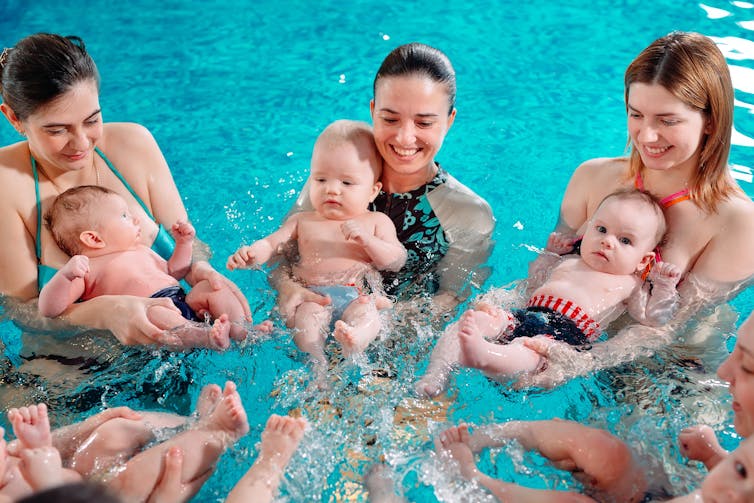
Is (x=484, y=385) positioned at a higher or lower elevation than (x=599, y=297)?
lower

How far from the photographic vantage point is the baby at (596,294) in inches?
126

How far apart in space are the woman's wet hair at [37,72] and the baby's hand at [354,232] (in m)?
1.27

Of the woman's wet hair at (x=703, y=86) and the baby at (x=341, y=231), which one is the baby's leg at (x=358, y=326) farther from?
the woman's wet hair at (x=703, y=86)

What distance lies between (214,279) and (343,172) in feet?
2.52

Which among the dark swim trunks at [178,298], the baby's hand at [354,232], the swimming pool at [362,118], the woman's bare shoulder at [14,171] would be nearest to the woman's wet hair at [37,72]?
the woman's bare shoulder at [14,171]

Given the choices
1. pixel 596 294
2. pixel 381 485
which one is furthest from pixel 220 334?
pixel 596 294

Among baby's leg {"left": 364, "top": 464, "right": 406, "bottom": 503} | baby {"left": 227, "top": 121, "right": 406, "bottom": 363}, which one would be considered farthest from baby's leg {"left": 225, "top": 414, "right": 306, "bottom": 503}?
baby {"left": 227, "top": 121, "right": 406, "bottom": 363}

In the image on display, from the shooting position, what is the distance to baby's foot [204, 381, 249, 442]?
2807 mm

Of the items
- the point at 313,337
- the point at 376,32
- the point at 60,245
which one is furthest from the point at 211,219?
the point at 376,32

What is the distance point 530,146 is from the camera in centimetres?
549

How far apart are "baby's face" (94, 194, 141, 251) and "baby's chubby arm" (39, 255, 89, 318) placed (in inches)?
8.9

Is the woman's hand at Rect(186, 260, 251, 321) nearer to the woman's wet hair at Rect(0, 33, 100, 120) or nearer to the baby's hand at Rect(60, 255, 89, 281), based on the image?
the baby's hand at Rect(60, 255, 89, 281)

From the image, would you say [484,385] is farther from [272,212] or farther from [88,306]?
[272,212]

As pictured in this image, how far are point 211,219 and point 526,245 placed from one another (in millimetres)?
1951
